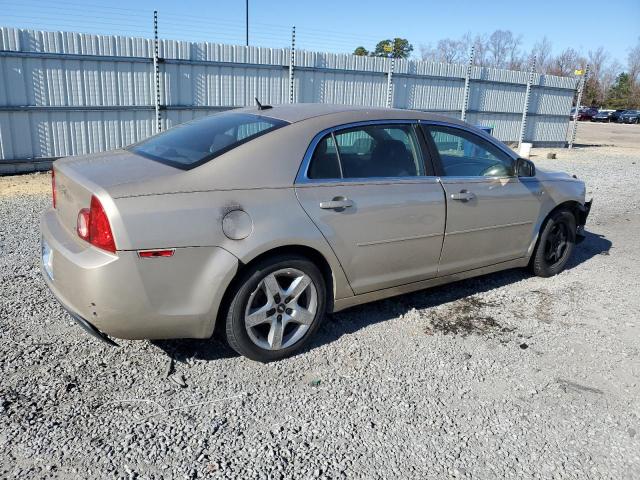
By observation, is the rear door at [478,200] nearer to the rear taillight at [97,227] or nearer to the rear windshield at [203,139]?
the rear windshield at [203,139]

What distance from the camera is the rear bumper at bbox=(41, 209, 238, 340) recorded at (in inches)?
113

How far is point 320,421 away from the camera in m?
2.93

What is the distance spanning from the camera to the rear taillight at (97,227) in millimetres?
2848

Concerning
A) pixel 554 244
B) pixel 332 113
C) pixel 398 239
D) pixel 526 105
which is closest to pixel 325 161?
pixel 332 113

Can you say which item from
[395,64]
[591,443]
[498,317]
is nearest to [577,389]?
[591,443]

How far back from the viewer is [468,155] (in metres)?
4.57

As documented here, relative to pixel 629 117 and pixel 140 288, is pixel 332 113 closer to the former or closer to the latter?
pixel 140 288

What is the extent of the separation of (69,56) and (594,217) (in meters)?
9.49

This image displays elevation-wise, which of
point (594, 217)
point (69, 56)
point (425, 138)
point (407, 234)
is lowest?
point (594, 217)

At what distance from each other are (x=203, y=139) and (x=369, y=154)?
118 cm

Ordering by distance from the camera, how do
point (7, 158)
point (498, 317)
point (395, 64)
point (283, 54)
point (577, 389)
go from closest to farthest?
point (577, 389) < point (498, 317) < point (7, 158) < point (283, 54) < point (395, 64)

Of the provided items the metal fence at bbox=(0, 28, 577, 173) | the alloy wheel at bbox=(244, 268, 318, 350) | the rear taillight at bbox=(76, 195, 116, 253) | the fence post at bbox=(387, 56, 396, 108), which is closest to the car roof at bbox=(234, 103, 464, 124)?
the alloy wheel at bbox=(244, 268, 318, 350)

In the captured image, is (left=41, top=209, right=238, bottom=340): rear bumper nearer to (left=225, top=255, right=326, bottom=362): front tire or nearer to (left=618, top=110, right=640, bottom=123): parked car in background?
(left=225, top=255, right=326, bottom=362): front tire

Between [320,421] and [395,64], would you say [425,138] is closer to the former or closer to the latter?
[320,421]
